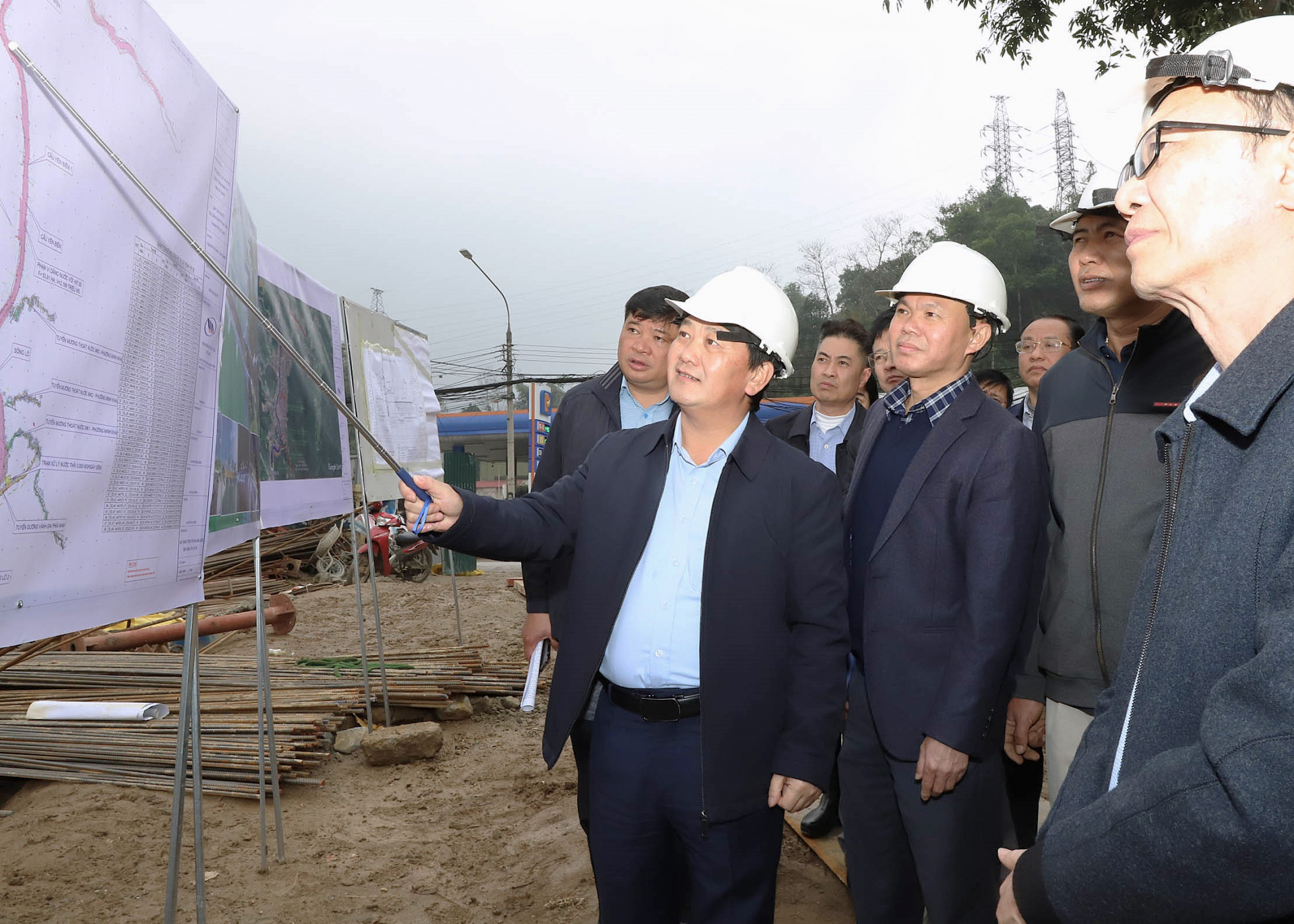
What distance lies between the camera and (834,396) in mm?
4543

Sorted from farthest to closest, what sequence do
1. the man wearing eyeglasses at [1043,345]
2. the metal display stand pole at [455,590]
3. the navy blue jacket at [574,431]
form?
the metal display stand pole at [455,590] < the man wearing eyeglasses at [1043,345] < the navy blue jacket at [574,431]

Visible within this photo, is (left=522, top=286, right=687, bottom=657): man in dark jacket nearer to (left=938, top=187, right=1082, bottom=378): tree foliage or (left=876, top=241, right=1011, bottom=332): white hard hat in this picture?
(left=876, top=241, right=1011, bottom=332): white hard hat

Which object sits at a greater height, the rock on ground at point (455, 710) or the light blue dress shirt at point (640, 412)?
the light blue dress shirt at point (640, 412)

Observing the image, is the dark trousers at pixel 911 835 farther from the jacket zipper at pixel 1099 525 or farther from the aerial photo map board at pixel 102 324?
the aerial photo map board at pixel 102 324

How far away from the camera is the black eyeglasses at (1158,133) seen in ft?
3.65

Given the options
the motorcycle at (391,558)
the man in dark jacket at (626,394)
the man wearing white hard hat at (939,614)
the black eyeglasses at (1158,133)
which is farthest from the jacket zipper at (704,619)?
the motorcycle at (391,558)

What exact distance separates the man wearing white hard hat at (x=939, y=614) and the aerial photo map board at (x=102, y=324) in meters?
1.96

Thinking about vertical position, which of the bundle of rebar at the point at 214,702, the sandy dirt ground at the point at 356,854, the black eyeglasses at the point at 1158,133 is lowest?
the sandy dirt ground at the point at 356,854

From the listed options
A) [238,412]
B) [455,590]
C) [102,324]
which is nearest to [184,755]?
[238,412]

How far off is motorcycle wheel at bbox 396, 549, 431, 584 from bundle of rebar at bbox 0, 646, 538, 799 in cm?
710

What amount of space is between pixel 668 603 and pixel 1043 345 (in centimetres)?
334

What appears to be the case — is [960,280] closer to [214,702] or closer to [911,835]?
[911,835]

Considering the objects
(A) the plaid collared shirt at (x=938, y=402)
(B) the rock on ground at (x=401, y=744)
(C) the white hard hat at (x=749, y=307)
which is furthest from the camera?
(B) the rock on ground at (x=401, y=744)

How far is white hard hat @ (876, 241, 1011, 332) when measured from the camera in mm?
2736
